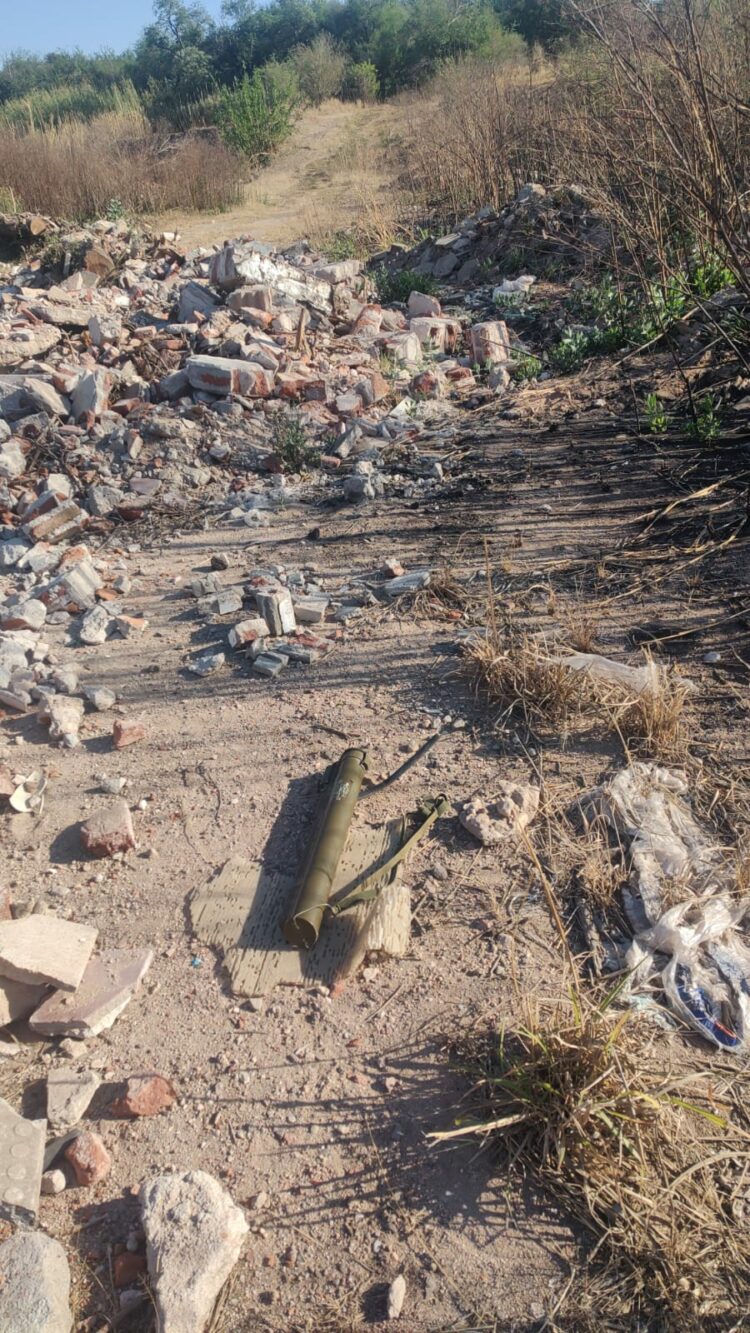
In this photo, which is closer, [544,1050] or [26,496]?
[544,1050]

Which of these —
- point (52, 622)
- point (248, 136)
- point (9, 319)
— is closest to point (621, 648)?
point (52, 622)

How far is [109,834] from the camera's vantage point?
2.89m

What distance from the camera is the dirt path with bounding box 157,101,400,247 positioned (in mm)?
12781

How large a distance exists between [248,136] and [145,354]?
42.8 ft

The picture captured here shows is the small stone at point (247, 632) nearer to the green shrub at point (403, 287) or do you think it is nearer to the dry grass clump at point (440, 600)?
the dry grass clump at point (440, 600)

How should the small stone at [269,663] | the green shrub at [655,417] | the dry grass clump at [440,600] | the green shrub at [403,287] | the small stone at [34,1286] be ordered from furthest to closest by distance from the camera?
the green shrub at [403,287] < the green shrub at [655,417] < the dry grass clump at [440,600] < the small stone at [269,663] < the small stone at [34,1286]

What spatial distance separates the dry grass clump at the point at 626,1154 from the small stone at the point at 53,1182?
88 centimetres

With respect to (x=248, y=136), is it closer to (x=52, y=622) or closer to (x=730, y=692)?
(x=52, y=622)

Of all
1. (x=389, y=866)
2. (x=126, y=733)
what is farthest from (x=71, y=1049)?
(x=126, y=733)

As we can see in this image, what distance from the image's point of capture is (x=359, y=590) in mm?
4219

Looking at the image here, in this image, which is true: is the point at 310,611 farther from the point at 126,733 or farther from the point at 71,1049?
the point at 71,1049

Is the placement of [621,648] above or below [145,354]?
below

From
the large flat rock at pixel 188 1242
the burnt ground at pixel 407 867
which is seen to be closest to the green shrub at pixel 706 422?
the burnt ground at pixel 407 867

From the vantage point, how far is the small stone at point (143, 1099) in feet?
7.01
